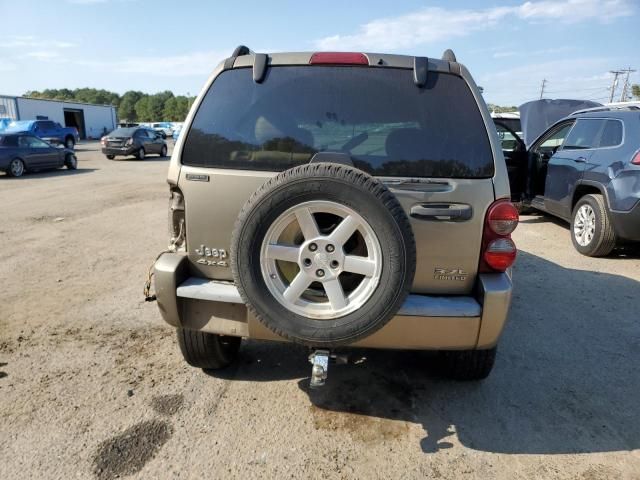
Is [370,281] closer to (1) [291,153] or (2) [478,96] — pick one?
(1) [291,153]

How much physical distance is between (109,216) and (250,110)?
6809mm

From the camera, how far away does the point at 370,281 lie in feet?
7.39

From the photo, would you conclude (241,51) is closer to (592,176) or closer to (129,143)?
(592,176)

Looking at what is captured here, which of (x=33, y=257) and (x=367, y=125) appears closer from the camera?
(x=367, y=125)

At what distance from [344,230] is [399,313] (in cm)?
55

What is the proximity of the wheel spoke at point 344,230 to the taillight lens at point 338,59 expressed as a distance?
3.37 ft

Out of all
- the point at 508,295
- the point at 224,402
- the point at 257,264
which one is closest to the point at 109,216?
the point at 224,402

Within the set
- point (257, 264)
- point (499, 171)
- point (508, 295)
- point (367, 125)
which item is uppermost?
point (367, 125)

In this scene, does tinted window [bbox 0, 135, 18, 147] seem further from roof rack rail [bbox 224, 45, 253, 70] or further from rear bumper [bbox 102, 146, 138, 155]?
roof rack rail [bbox 224, 45, 253, 70]

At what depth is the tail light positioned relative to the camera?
8.04ft

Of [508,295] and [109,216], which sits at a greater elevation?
[508,295]

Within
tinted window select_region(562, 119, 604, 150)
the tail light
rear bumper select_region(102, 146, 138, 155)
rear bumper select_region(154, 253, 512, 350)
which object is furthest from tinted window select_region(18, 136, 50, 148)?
the tail light

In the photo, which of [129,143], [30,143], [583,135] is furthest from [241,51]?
[129,143]

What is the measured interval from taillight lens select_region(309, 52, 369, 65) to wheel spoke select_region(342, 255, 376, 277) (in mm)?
1194
